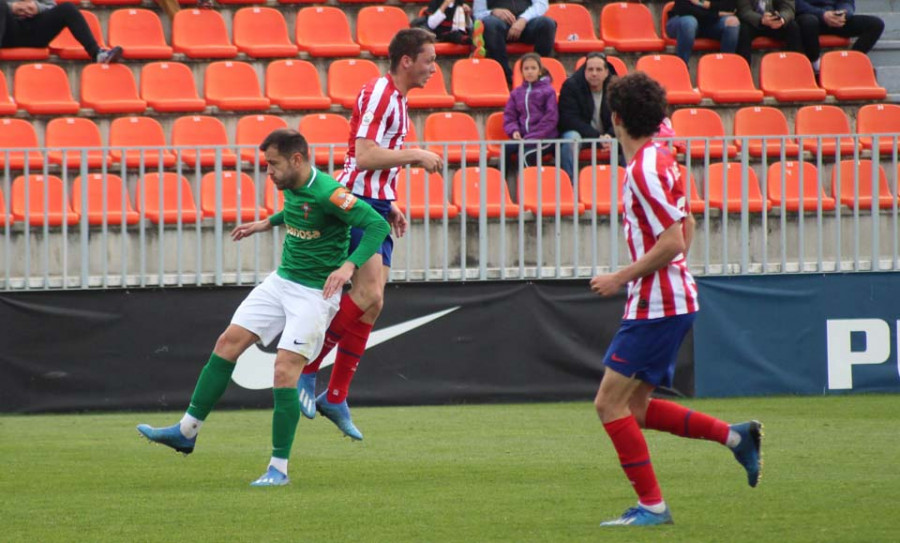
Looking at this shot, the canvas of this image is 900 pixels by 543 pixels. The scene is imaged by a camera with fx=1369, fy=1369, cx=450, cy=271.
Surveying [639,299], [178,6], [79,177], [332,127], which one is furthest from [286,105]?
[639,299]

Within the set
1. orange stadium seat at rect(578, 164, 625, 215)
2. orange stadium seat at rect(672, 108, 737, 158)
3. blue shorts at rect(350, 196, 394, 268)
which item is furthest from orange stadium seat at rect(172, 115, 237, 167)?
blue shorts at rect(350, 196, 394, 268)

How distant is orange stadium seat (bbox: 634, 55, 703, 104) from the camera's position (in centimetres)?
1574

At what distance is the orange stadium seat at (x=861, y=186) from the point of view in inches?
490

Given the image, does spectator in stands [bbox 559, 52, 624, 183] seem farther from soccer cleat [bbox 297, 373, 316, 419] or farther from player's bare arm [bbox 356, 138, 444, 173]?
soccer cleat [bbox 297, 373, 316, 419]

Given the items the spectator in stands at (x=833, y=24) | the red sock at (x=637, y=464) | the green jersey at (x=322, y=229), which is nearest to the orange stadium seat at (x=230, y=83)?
the spectator in stands at (x=833, y=24)

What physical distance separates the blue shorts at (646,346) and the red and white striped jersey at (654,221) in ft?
0.11

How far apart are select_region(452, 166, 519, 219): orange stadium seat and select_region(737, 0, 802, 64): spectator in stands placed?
17.9 feet

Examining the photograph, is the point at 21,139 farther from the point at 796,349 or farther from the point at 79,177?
the point at 796,349

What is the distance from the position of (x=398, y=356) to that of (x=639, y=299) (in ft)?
21.3

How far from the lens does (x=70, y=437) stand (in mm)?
9625

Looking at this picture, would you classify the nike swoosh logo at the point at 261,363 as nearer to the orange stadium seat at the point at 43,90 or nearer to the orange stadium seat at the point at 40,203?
the orange stadium seat at the point at 40,203

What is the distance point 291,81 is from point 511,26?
2670 millimetres

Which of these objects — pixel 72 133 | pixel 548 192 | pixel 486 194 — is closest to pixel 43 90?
pixel 72 133

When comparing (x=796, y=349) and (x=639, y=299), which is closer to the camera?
(x=639, y=299)
